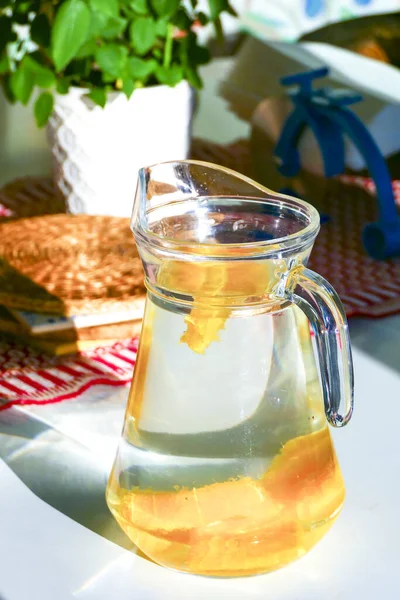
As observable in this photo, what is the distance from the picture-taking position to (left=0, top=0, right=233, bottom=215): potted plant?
654mm

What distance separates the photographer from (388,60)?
1.20 meters

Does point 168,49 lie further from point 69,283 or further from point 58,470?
point 58,470

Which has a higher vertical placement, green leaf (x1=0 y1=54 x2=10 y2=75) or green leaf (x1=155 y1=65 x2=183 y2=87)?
green leaf (x1=0 y1=54 x2=10 y2=75)

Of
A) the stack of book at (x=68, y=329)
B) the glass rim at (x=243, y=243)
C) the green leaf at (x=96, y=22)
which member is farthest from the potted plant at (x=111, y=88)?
the glass rim at (x=243, y=243)

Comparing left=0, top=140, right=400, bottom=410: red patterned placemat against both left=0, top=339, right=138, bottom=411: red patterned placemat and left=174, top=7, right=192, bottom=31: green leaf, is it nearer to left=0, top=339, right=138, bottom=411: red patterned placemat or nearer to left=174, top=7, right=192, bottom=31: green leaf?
left=0, top=339, right=138, bottom=411: red patterned placemat

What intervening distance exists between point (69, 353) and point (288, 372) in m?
0.25

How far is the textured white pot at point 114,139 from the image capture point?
705 mm

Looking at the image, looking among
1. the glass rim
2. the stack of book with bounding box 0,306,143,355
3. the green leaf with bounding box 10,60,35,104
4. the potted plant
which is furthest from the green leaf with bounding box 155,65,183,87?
the glass rim

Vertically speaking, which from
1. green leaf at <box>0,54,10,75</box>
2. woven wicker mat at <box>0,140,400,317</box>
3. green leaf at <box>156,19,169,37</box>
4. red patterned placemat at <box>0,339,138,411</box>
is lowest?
woven wicker mat at <box>0,140,400,317</box>

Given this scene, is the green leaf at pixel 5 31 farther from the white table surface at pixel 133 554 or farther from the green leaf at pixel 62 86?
the white table surface at pixel 133 554

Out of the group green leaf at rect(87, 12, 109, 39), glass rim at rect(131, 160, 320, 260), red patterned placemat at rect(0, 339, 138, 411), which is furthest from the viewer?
green leaf at rect(87, 12, 109, 39)

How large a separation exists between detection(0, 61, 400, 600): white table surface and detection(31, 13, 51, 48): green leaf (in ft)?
1.01

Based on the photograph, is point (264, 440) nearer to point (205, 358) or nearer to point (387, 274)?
point (205, 358)

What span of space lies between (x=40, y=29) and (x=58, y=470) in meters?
0.38
